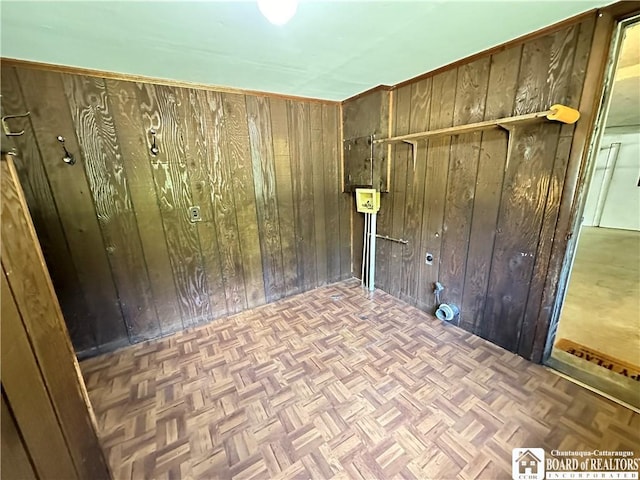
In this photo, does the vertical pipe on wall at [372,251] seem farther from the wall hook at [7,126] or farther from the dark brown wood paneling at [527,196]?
the wall hook at [7,126]

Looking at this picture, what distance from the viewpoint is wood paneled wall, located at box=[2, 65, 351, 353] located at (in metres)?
1.77

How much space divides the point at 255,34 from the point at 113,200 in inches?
61.8

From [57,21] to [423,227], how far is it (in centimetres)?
267

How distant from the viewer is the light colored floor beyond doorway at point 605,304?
6.86ft

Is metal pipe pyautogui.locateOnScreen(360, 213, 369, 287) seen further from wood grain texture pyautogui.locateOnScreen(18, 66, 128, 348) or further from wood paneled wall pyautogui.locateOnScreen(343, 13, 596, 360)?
wood grain texture pyautogui.locateOnScreen(18, 66, 128, 348)

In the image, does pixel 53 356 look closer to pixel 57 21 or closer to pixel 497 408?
pixel 57 21

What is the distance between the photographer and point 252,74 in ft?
6.43

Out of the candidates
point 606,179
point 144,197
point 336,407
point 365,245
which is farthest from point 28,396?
point 606,179

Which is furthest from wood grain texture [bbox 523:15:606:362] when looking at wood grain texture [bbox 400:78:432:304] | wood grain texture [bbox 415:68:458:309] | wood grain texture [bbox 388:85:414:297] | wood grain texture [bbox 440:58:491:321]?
wood grain texture [bbox 388:85:414:297]

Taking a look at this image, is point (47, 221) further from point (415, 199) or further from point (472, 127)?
point (472, 127)

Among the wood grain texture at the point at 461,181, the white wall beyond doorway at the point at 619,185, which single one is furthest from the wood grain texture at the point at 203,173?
the white wall beyond doorway at the point at 619,185

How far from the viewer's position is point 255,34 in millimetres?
1408

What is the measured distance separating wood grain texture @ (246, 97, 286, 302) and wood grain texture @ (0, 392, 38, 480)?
6.78 ft

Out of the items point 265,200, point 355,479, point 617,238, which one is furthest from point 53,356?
point 617,238
